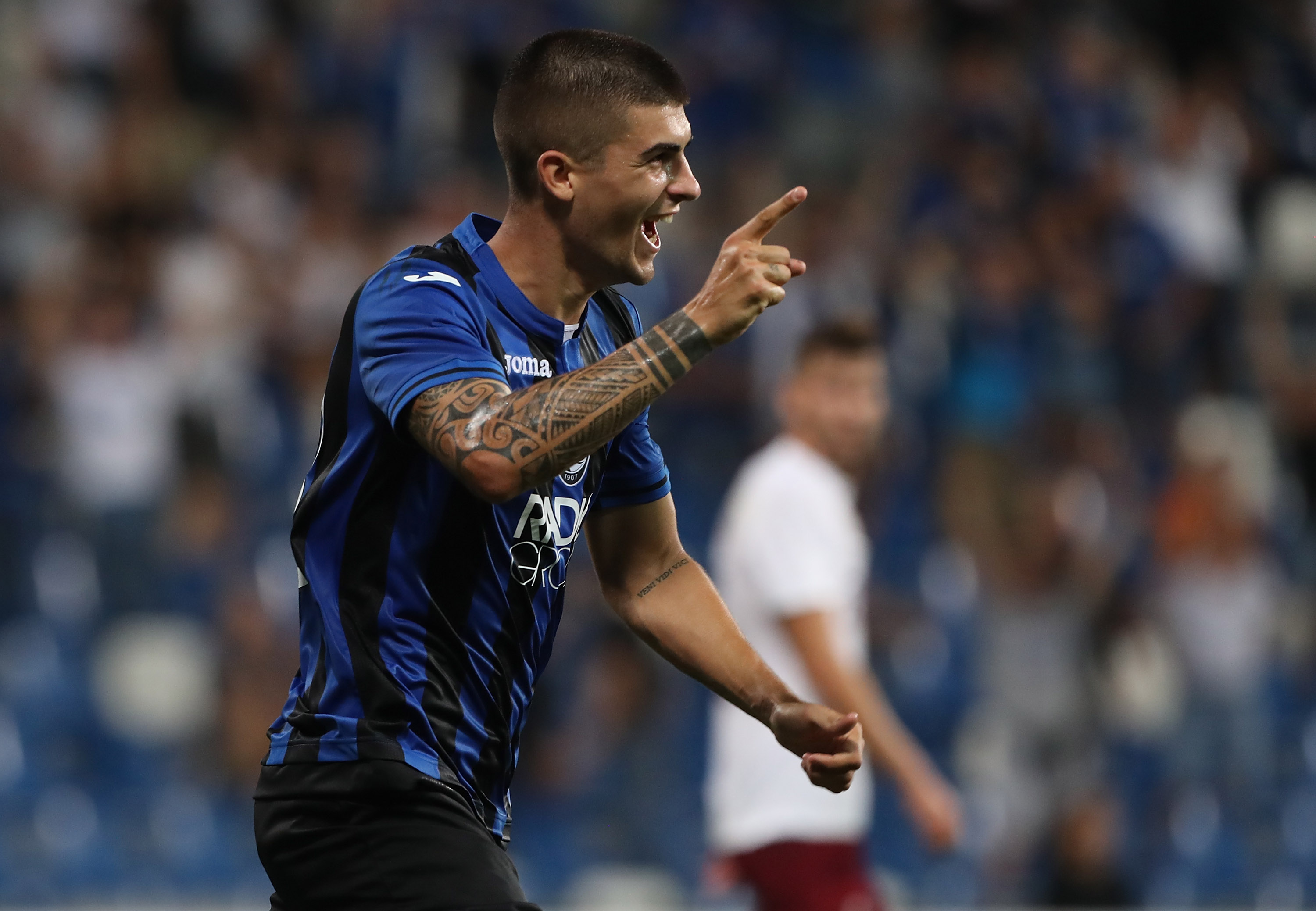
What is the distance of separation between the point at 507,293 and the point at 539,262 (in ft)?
0.35

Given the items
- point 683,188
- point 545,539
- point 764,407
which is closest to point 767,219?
point 683,188

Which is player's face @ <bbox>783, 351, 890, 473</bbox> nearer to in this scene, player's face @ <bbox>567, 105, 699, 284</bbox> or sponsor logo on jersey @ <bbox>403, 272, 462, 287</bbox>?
player's face @ <bbox>567, 105, 699, 284</bbox>

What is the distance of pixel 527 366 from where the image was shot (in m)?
3.33

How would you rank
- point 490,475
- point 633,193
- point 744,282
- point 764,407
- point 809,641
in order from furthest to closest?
point 764,407 < point 809,641 < point 633,193 < point 744,282 < point 490,475

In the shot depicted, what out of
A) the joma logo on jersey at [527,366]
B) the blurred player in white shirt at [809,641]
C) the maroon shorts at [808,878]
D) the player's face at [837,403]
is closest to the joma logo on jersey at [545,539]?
the joma logo on jersey at [527,366]

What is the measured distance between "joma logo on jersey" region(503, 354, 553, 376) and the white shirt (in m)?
2.32

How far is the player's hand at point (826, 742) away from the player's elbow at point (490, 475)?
79 centimetres

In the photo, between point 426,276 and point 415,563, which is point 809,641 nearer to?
point 415,563

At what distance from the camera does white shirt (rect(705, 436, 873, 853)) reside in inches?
219

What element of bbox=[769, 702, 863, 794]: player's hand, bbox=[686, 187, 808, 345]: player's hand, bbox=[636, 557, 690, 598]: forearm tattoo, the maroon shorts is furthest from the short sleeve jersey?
the maroon shorts

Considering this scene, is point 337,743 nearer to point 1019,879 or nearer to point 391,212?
point 1019,879

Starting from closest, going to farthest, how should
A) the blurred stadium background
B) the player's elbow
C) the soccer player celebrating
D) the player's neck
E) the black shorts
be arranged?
1. the player's elbow
2. the soccer player celebrating
3. the black shorts
4. the player's neck
5. the blurred stadium background

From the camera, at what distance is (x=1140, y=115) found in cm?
1206

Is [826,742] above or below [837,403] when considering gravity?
below
